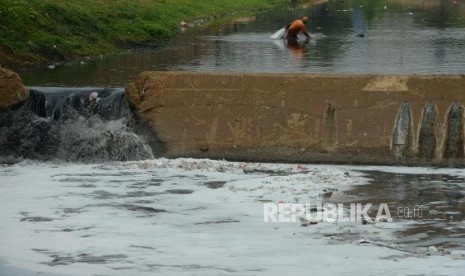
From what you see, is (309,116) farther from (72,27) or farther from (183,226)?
(72,27)

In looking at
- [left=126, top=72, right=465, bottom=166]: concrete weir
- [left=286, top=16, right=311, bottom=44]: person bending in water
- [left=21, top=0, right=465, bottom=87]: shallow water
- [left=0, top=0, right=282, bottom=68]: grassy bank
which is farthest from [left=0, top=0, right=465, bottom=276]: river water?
[left=286, top=16, right=311, bottom=44]: person bending in water

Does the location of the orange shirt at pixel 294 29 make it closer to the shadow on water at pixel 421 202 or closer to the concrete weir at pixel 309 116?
the concrete weir at pixel 309 116

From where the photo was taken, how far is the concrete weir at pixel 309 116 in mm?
13555

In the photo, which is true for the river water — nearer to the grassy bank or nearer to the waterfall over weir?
→ the waterfall over weir

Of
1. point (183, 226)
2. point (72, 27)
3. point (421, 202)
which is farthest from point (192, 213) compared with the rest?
point (72, 27)

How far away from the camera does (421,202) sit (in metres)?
11.4

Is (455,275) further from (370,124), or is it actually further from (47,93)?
(47,93)

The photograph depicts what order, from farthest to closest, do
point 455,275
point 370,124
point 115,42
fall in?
1. point 115,42
2. point 370,124
3. point 455,275

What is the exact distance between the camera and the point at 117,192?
39.9 feet

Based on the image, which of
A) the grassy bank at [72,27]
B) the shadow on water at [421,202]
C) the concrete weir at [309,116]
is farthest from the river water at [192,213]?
the grassy bank at [72,27]

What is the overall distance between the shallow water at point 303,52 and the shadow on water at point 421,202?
30.8 ft

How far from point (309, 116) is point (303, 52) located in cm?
1580

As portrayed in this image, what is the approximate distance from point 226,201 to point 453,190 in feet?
7.84

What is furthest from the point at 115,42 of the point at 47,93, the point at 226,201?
the point at 226,201
